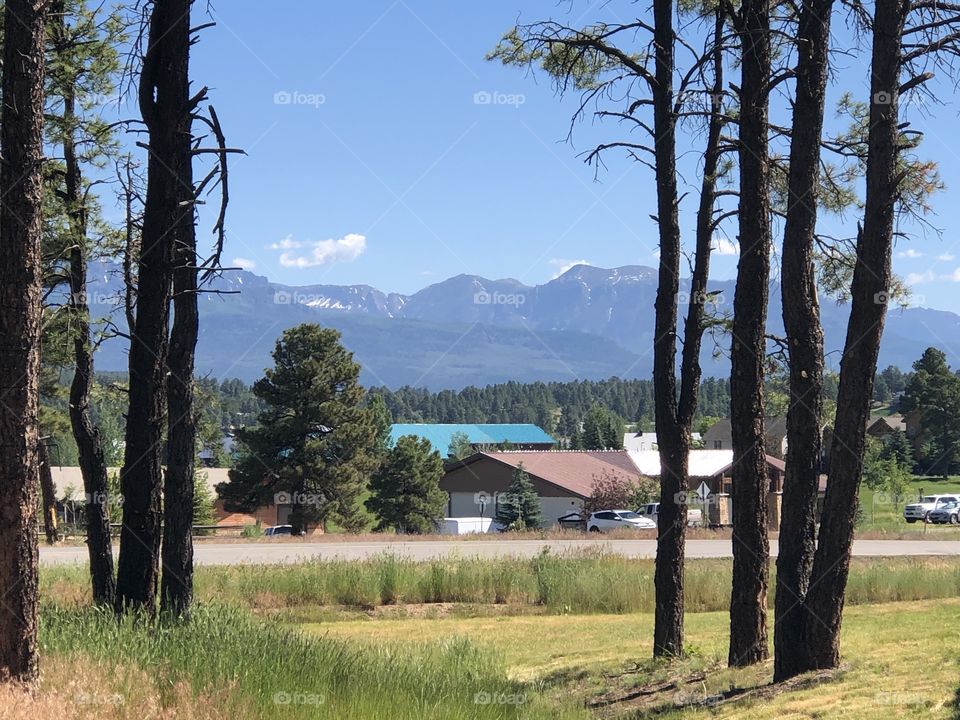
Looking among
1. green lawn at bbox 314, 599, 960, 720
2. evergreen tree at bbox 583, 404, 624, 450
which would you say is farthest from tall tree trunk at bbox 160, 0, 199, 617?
evergreen tree at bbox 583, 404, 624, 450

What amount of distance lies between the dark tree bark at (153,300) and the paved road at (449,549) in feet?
55.5

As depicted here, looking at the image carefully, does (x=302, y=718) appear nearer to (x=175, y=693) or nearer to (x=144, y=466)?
(x=175, y=693)

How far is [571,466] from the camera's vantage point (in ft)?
240

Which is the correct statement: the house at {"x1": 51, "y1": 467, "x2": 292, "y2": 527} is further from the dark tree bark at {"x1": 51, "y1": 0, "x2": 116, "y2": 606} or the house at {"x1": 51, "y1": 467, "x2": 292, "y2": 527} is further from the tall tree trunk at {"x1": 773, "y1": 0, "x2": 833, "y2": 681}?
the tall tree trunk at {"x1": 773, "y1": 0, "x2": 833, "y2": 681}

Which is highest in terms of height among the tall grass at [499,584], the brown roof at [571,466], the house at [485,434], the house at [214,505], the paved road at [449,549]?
the house at [485,434]

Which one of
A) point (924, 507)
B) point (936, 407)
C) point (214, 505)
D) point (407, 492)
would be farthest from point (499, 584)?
point (936, 407)

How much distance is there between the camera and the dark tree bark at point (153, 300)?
998 centimetres

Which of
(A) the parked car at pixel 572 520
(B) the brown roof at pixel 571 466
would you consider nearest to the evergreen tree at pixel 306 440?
(A) the parked car at pixel 572 520

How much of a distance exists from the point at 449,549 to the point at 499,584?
10440 mm

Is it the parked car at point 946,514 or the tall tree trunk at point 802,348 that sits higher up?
the tall tree trunk at point 802,348

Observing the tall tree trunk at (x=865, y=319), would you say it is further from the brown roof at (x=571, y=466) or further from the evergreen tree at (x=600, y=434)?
the evergreen tree at (x=600, y=434)

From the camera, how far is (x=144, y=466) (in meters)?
10.1

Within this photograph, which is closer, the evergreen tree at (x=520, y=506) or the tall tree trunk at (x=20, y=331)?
the tall tree trunk at (x=20, y=331)

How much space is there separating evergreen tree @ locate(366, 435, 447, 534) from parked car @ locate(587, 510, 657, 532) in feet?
39.9
